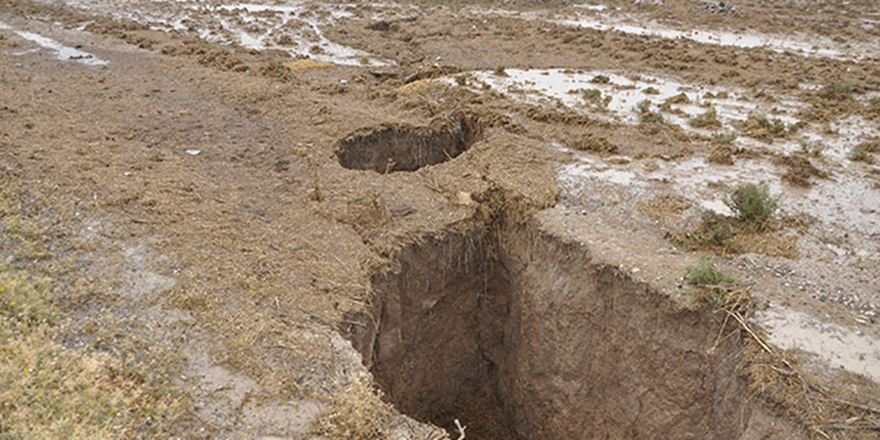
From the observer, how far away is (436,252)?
671cm

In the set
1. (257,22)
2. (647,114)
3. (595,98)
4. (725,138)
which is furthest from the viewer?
(257,22)

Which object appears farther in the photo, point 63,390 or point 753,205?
point 753,205

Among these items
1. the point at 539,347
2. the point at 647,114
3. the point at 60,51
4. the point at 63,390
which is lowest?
the point at 539,347

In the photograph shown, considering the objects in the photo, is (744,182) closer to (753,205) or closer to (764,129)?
(753,205)

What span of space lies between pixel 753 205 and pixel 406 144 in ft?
15.7

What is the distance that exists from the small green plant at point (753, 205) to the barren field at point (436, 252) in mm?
28

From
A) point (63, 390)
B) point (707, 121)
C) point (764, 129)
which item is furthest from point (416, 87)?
point (63, 390)

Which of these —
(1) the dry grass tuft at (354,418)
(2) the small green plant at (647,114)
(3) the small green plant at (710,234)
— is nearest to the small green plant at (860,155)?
(2) the small green plant at (647,114)

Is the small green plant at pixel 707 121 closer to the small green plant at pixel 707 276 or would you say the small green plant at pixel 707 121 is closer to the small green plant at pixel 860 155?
the small green plant at pixel 860 155

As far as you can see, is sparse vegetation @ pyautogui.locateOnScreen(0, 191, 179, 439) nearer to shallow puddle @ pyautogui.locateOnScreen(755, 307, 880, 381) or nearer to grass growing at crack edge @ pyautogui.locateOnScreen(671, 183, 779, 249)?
shallow puddle @ pyautogui.locateOnScreen(755, 307, 880, 381)

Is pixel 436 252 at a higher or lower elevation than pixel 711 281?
lower

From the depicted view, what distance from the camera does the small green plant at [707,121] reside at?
365 inches

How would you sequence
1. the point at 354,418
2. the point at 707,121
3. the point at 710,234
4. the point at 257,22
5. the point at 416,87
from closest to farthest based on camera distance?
the point at 354,418
the point at 710,234
the point at 707,121
the point at 416,87
the point at 257,22

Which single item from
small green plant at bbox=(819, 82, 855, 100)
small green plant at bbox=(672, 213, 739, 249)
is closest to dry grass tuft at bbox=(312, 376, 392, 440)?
small green plant at bbox=(672, 213, 739, 249)
